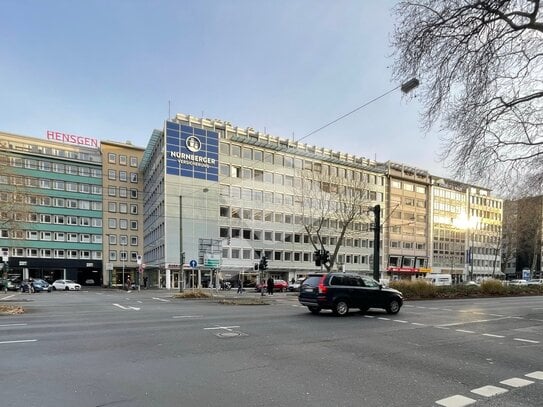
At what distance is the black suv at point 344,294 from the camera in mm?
16156

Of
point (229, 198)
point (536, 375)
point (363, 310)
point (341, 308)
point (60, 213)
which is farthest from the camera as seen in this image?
point (60, 213)

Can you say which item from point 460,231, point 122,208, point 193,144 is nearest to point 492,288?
point 193,144

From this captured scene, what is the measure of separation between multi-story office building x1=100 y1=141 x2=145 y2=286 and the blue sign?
23.1 m

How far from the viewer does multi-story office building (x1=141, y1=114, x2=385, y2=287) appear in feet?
191

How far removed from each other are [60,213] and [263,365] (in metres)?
73.6

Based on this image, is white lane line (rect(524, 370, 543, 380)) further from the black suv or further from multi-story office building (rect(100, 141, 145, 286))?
multi-story office building (rect(100, 141, 145, 286))

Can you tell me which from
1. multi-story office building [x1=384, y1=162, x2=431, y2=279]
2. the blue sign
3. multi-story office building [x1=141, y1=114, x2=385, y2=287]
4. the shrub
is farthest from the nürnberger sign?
the shrub

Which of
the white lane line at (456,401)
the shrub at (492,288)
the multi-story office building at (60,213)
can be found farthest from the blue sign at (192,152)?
the white lane line at (456,401)

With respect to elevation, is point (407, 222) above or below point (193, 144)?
below

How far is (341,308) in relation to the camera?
53.2 feet

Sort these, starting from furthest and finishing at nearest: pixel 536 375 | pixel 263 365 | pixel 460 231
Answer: pixel 460 231
pixel 263 365
pixel 536 375

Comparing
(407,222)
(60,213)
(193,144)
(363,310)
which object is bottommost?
(363,310)

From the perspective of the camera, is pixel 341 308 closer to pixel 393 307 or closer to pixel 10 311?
pixel 393 307

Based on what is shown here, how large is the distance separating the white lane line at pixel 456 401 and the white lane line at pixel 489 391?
41cm
